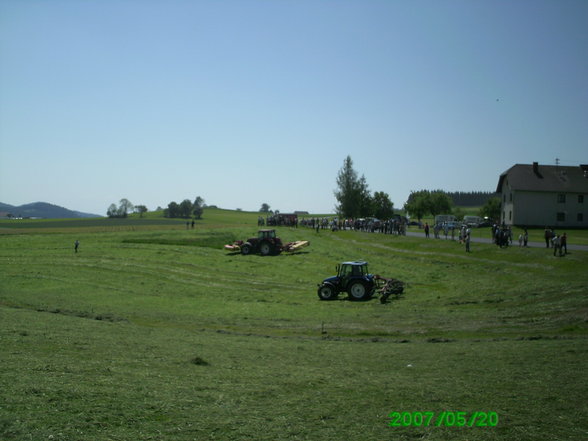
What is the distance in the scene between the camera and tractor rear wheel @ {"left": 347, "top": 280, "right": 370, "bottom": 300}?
29.1 metres

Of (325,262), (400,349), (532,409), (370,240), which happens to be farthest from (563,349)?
(370,240)

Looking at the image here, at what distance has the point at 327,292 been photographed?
29.4 m

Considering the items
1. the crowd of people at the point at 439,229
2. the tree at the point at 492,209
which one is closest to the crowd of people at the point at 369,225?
the crowd of people at the point at 439,229

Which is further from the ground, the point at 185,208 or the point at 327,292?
the point at 185,208

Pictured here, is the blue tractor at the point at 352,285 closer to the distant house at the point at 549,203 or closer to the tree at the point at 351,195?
the distant house at the point at 549,203

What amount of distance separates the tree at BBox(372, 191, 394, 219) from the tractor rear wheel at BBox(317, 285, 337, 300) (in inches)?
3820

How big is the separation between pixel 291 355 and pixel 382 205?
11686 cm

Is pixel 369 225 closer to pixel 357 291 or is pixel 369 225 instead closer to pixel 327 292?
pixel 357 291

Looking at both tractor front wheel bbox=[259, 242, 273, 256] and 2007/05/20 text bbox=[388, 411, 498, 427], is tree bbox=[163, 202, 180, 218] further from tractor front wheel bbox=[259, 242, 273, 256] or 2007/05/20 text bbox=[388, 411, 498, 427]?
2007/05/20 text bbox=[388, 411, 498, 427]

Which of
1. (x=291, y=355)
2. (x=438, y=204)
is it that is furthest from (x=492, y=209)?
(x=291, y=355)

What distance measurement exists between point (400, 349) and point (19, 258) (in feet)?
138

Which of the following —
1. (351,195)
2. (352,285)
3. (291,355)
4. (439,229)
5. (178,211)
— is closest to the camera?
(291,355)

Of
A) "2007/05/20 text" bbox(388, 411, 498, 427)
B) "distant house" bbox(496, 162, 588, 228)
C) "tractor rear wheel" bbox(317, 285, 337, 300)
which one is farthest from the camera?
"distant house" bbox(496, 162, 588, 228)

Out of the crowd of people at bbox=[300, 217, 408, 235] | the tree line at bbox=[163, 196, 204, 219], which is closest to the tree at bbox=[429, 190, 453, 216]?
the crowd of people at bbox=[300, 217, 408, 235]
